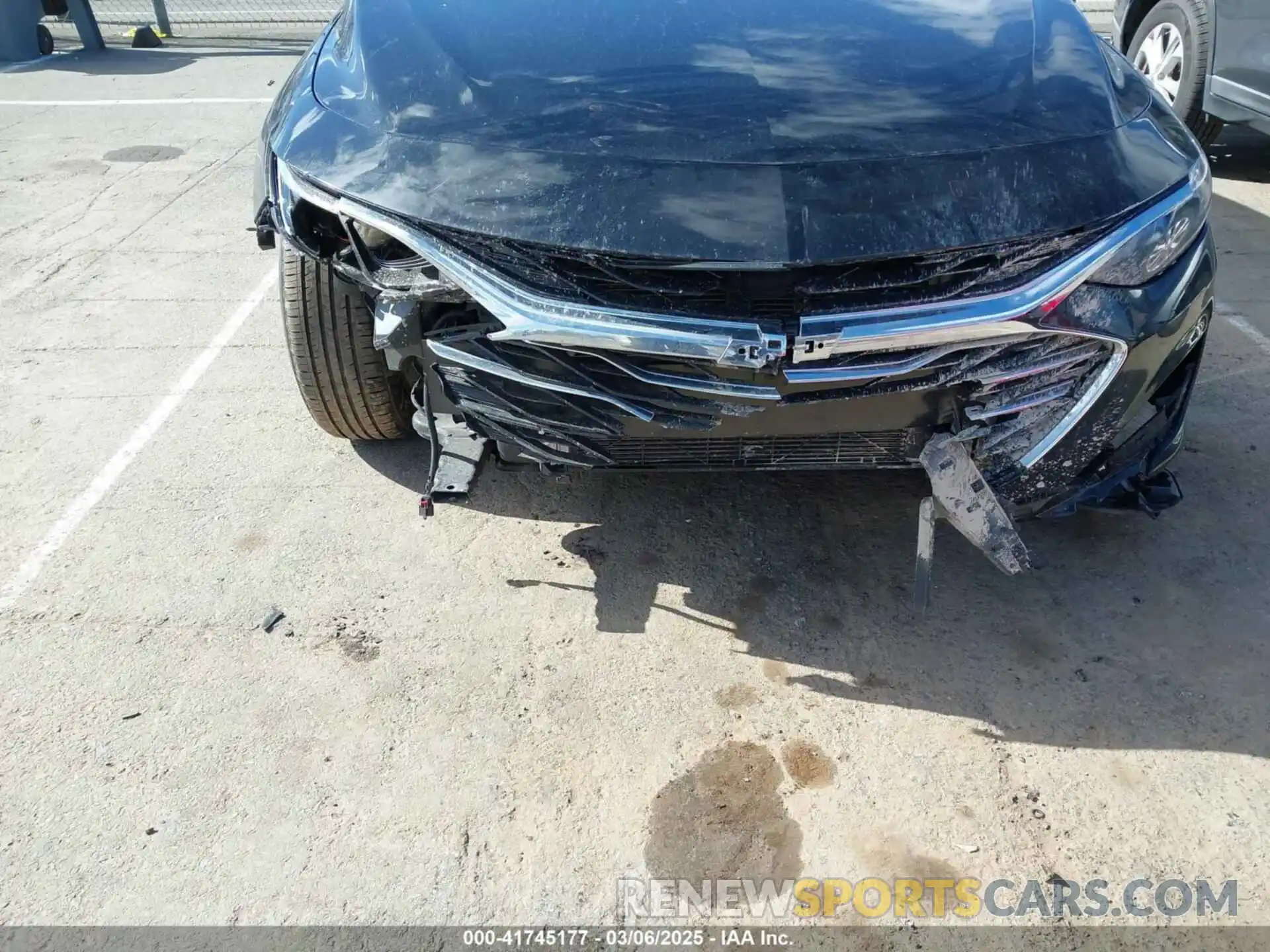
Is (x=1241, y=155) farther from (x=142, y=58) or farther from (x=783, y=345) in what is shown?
(x=142, y=58)

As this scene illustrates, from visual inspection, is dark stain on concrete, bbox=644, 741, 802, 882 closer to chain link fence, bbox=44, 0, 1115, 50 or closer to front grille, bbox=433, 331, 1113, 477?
front grille, bbox=433, 331, 1113, 477

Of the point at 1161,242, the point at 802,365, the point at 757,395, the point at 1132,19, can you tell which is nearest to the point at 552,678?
the point at 757,395

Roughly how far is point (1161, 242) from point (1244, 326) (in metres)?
2.27

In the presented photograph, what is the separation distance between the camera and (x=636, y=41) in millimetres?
2693

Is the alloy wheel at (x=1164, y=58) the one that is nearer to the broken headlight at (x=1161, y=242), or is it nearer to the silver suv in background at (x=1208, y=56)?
the silver suv in background at (x=1208, y=56)

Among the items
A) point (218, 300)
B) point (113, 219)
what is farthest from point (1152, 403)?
point (113, 219)

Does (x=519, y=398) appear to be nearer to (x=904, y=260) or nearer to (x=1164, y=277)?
(x=904, y=260)

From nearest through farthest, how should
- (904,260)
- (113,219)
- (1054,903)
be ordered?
(1054,903), (904,260), (113,219)

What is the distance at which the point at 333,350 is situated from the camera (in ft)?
9.66

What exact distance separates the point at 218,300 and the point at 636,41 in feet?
8.83

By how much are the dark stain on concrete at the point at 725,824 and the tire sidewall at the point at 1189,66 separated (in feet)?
17.1

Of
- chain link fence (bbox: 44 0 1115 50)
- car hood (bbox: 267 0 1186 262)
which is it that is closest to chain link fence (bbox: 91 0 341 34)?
chain link fence (bbox: 44 0 1115 50)

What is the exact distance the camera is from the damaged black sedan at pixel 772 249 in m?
2.16

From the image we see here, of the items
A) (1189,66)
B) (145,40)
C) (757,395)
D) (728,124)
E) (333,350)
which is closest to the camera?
(757,395)
